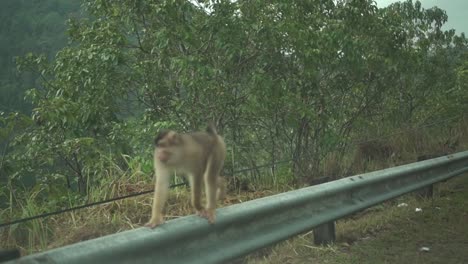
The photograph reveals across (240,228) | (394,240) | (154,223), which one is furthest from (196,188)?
(394,240)

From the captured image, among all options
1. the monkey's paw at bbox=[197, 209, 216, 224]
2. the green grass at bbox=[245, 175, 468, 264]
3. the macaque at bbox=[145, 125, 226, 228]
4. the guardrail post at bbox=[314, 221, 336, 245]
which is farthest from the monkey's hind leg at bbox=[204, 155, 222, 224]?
the guardrail post at bbox=[314, 221, 336, 245]

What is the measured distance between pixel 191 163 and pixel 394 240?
2471 mm

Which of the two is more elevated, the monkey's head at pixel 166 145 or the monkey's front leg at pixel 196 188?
the monkey's head at pixel 166 145

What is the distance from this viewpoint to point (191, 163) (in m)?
4.02

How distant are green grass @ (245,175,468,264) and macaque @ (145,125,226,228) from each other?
1.19m

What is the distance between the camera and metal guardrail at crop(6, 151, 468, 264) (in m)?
2.53

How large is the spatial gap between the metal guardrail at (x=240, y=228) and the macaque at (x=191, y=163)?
0.78 feet

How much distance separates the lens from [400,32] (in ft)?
35.7

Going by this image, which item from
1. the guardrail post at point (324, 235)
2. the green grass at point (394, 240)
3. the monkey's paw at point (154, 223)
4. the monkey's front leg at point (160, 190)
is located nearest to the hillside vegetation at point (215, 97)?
the green grass at point (394, 240)

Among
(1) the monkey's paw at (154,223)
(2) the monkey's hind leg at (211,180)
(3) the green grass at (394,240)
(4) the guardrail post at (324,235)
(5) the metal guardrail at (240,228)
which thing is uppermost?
(2) the monkey's hind leg at (211,180)

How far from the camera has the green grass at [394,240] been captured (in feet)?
15.8

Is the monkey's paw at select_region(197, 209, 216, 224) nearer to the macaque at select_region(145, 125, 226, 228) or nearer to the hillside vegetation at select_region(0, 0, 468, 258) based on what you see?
the macaque at select_region(145, 125, 226, 228)

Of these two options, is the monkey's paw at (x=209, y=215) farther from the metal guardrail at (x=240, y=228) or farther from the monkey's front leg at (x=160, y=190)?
the monkey's front leg at (x=160, y=190)

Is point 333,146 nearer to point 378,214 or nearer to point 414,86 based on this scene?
point 378,214
